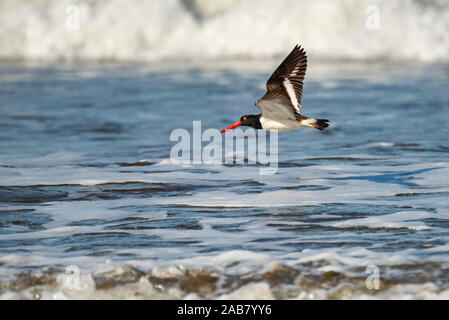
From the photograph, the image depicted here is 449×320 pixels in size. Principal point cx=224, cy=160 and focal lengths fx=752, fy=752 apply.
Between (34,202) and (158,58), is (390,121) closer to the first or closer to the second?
(34,202)

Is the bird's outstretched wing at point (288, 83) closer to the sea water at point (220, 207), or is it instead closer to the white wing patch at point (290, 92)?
the white wing patch at point (290, 92)

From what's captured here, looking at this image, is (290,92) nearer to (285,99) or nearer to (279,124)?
(285,99)

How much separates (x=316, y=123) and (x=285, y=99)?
0.38 metres

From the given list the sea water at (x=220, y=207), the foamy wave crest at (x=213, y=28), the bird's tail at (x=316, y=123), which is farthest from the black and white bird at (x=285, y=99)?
the foamy wave crest at (x=213, y=28)

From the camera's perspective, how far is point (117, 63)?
2253 cm

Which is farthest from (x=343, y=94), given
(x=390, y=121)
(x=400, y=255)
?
(x=400, y=255)

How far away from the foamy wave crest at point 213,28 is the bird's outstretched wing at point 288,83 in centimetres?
1454

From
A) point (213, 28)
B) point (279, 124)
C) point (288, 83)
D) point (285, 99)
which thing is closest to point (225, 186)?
point (279, 124)

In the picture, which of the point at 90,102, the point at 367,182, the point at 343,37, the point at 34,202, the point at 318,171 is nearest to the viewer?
the point at 34,202

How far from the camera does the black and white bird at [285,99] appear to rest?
704 centimetres

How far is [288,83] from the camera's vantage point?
7090 mm

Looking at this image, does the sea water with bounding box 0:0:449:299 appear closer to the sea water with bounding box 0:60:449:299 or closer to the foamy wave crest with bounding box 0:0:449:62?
the sea water with bounding box 0:60:449:299

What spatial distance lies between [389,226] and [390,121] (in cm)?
632

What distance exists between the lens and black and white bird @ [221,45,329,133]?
7.04 meters
